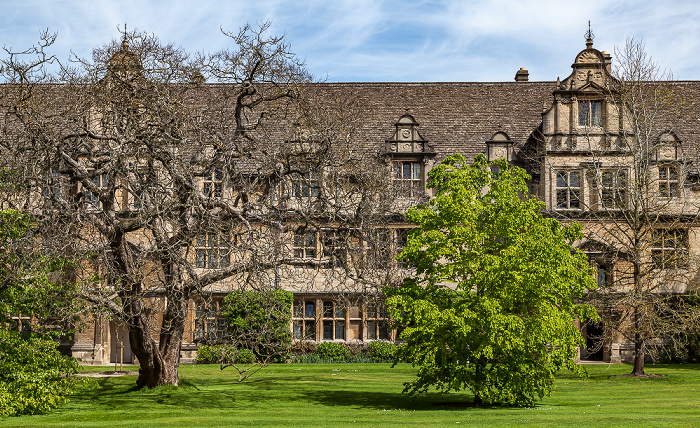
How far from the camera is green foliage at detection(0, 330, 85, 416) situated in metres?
17.5

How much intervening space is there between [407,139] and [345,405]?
18290 mm

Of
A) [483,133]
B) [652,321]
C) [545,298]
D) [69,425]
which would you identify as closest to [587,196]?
[483,133]

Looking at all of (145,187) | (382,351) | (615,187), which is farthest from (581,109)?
(145,187)

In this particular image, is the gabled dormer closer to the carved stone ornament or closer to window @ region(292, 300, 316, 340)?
the carved stone ornament

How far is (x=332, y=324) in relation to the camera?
35.1 metres

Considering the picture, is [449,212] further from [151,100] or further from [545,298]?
[151,100]

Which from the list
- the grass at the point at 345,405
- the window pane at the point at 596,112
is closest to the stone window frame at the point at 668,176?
the window pane at the point at 596,112

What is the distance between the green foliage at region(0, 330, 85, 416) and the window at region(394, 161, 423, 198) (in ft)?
62.5

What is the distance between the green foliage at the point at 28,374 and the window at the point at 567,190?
22.7 m

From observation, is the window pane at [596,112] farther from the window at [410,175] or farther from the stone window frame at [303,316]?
the stone window frame at [303,316]

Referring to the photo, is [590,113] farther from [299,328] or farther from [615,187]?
[299,328]

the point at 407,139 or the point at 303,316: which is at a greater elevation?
the point at 407,139

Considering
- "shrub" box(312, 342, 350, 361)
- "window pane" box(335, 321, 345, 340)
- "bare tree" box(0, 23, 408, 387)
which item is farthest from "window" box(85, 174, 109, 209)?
"window pane" box(335, 321, 345, 340)

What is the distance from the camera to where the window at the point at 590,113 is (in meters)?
34.7
